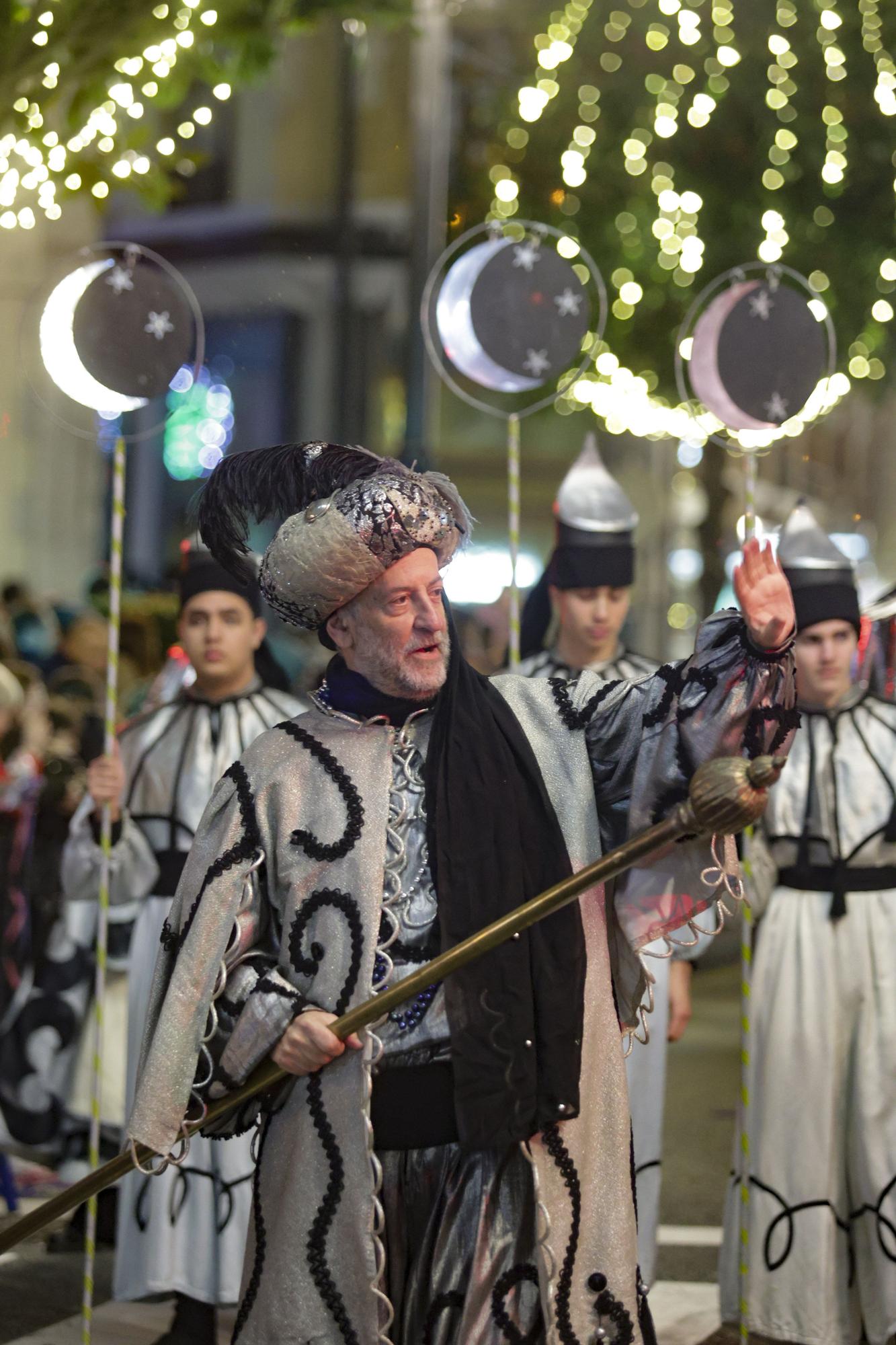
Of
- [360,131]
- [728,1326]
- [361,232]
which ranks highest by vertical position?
[360,131]

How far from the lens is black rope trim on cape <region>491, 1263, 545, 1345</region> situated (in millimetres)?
3145

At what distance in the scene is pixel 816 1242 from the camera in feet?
16.9

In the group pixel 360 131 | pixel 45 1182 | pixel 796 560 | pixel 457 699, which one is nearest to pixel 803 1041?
pixel 796 560

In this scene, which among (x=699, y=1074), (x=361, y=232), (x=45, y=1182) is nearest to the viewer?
(x=45, y=1182)

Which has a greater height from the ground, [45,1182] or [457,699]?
[457,699]

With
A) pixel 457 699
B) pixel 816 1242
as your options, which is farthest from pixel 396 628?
pixel 816 1242

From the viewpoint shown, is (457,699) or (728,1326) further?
(728,1326)

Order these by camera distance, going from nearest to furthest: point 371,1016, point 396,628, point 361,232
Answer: point 371,1016 < point 396,628 < point 361,232

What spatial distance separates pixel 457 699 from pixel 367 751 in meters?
0.20

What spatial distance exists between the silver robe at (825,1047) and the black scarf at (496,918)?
81.0 inches

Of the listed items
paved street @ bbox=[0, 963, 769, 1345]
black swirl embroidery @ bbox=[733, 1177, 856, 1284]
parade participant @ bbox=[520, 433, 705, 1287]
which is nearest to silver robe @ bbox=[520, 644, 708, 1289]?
parade participant @ bbox=[520, 433, 705, 1287]

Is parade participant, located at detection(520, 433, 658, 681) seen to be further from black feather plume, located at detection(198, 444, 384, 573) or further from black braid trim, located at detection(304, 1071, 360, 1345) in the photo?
black braid trim, located at detection(304, 1071, 360, 1345)

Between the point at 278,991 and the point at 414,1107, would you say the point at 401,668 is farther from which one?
the point at 414,1107

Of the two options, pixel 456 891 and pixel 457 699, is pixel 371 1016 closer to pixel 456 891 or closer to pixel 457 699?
pixel 456 891
